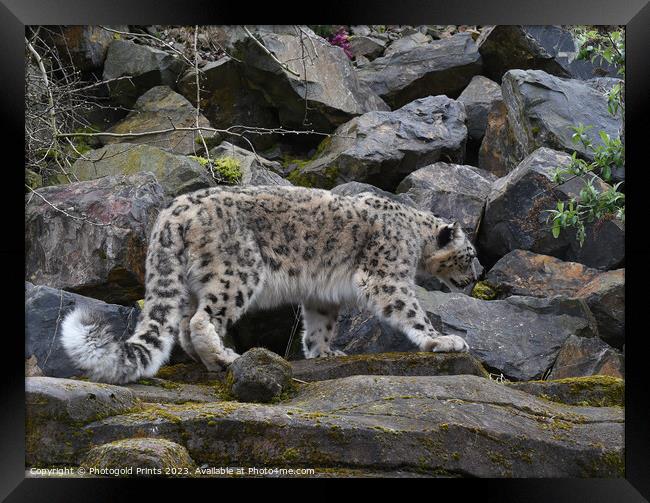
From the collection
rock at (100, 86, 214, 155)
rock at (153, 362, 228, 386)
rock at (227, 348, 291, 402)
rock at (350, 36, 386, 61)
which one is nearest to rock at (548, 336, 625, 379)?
rock at (153, 362, 228, 386)

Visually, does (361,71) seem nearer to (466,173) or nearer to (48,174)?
(466,173)

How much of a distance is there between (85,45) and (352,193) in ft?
12.2

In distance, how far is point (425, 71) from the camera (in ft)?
40.4

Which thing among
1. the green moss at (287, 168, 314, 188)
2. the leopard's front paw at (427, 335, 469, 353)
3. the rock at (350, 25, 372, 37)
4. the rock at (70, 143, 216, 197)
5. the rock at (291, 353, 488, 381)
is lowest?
the rock at (291, 353, 488, 381)

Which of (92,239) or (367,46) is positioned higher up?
(367,46)

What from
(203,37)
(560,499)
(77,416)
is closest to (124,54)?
(203,37)

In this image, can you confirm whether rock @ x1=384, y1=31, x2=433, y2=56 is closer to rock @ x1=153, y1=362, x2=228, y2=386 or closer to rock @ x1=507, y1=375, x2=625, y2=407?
rock @ x1=153, y1=362, x2=228, y2=386

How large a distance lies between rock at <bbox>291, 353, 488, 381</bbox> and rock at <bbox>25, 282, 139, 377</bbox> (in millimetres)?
1356

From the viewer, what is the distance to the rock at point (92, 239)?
7.50 metres

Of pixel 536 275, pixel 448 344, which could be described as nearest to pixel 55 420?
pixel 448 344

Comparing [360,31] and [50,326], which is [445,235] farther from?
[360,31]

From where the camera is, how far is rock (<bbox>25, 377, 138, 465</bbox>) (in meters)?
4.55

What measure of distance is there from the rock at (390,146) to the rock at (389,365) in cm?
378

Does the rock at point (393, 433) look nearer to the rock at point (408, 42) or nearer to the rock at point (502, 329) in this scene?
the rock at point (502, 329)
